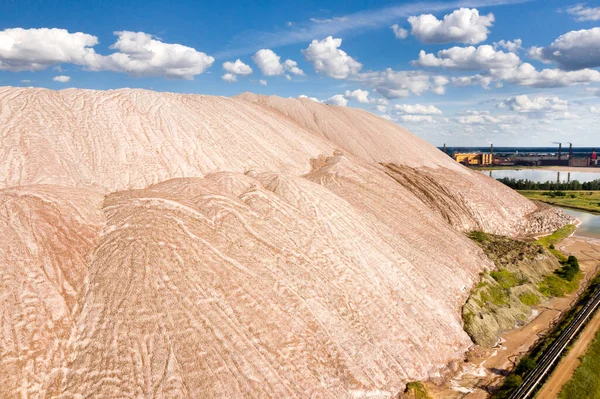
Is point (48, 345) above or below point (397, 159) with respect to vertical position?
below

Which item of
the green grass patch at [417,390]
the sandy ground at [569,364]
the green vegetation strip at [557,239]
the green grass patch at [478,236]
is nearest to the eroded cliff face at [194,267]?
the green grass patch at [417,390]

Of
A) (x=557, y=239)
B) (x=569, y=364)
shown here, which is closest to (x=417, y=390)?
(x=569, y=364)

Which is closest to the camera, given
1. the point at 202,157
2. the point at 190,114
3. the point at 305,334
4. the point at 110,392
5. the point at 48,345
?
the point at 110,392

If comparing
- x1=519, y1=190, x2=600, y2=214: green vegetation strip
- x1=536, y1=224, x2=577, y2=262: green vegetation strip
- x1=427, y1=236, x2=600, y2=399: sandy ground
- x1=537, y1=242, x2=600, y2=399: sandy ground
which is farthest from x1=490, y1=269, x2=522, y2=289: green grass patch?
x1=519, y1=190, x2=600, y2=214: green vegetation strip

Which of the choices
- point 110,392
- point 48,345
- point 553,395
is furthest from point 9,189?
point 553,395

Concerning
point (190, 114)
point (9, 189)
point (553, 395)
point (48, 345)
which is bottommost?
point (553, 395)

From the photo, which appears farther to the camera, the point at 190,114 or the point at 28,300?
the point at 190,114

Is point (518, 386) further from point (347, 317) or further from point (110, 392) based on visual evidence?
point (110, 392)
